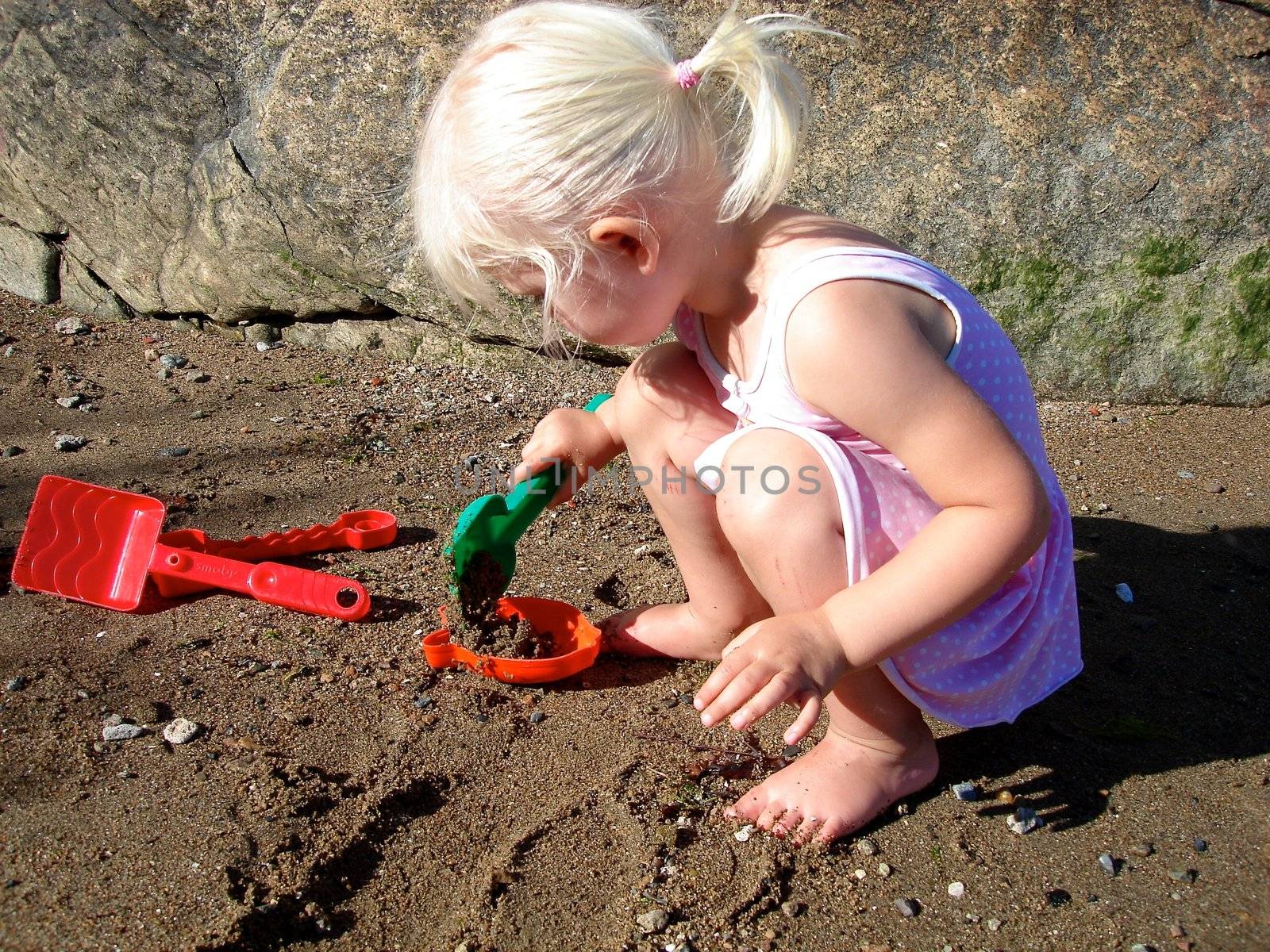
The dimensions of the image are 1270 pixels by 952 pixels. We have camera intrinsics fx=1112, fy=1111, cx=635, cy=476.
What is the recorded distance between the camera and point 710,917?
144 centimetres

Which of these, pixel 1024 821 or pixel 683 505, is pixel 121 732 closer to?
pixel 683 505

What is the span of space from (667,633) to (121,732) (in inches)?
35.1

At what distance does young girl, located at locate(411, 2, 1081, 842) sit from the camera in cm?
137

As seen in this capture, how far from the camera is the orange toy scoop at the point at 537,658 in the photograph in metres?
1.86

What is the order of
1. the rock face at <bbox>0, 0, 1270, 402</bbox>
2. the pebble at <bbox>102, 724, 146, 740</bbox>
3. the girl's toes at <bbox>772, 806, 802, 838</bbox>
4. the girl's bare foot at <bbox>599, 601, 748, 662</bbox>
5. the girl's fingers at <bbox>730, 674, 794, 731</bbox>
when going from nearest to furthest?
1. the girl's fingers at <bbox>730, 674, 794, 731</bbox>
2. the girl's toes at <bbox>772, 806, 802, 838</bbox>
3. the pebble at <bbox>102, 724, 146, 740</bbox>
4. the girl's bare foot at <bbox>599, 601, 748, 662</bbox>
5. the rock face at <bbox>0, 0, 1270, 402</bbox>

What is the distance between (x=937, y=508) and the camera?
1.55 metres

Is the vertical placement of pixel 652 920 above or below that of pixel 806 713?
below

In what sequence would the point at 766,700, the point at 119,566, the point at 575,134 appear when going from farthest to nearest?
1. the point at 119,566
2. the point at 575,134
3. the point at 766,700

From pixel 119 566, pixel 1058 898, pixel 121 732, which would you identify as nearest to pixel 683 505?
pixel 1058 898

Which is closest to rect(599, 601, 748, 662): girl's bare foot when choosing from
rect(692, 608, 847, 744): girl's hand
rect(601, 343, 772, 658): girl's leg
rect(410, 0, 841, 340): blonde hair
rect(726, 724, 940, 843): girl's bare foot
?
rect(601, 343, 772, 658): girl's leg

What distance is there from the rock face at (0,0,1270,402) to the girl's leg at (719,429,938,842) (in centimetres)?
150

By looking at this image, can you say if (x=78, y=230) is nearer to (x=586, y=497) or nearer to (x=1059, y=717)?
(x=586, y=497)

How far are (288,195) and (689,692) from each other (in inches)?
74.9

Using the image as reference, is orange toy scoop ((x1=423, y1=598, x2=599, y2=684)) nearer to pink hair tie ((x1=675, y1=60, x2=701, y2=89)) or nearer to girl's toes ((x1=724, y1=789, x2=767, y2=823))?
girl's toes ((x1=724, y1=789, x2=767, y2=823))
